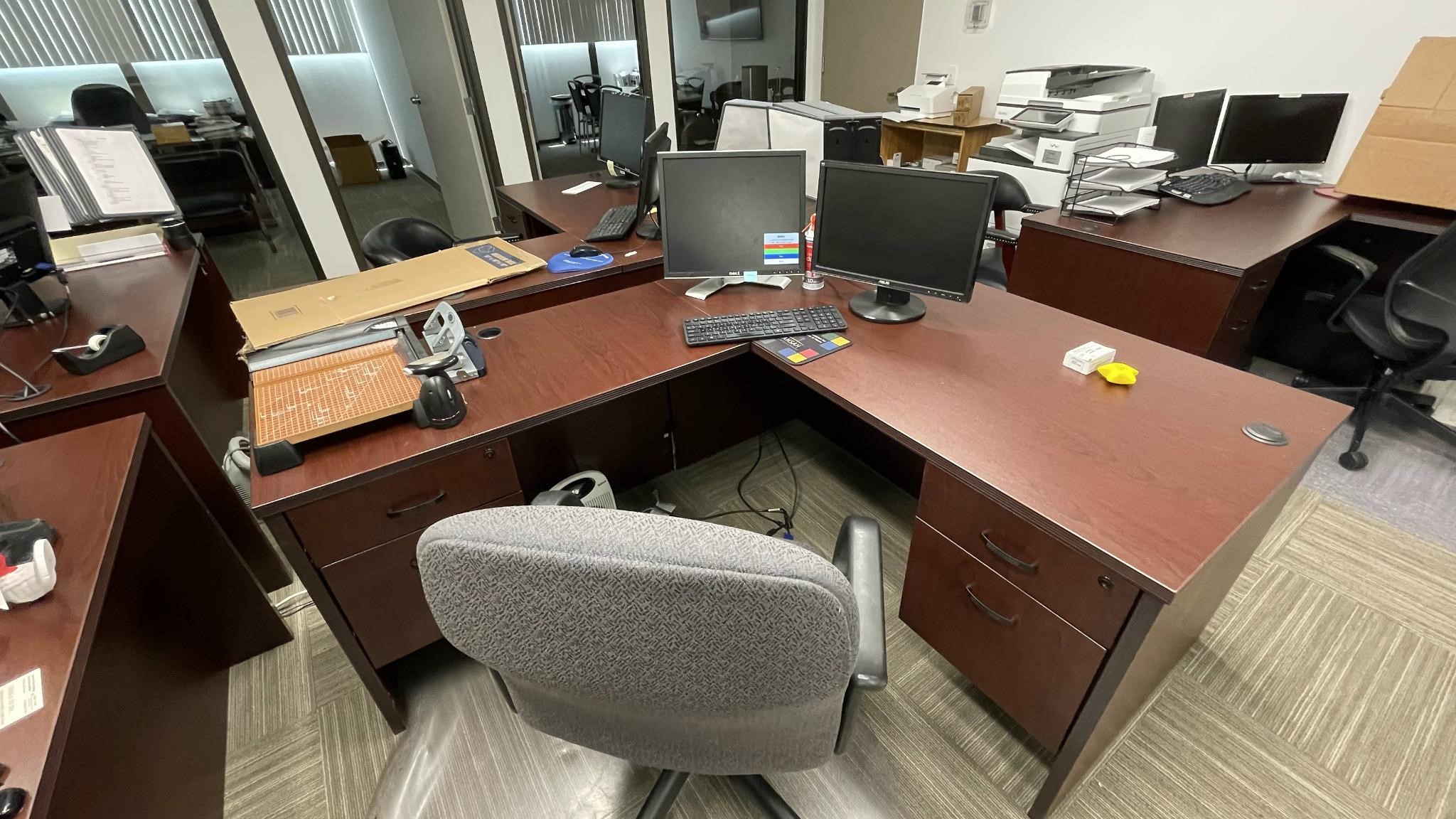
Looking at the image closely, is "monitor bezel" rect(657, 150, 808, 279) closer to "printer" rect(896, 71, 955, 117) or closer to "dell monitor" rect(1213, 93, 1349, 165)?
"dell monitor" rect(1213, 93, 1349, 165)

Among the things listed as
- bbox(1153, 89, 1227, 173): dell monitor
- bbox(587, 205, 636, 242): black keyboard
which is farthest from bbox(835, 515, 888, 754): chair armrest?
bbox(1153, 89, 1227, 173): dell monitor

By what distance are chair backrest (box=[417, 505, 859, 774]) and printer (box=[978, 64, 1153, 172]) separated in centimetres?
292

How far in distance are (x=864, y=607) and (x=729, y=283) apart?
3.85ft

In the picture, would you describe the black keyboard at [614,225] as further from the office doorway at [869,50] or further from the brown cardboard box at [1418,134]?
the office doorway at [869,50]

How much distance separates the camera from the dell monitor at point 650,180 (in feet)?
6.70

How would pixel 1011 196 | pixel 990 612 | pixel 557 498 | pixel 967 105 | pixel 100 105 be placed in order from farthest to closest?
pixel 967 105
pixel 100 105
pixel 1011 196
pixel 557 498
pixel 990 612

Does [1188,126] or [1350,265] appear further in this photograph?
[1188,126]

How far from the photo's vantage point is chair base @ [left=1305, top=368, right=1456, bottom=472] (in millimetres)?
2188

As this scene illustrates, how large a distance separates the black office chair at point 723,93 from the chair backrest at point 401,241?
355 cm

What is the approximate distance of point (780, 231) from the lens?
170 centimetres

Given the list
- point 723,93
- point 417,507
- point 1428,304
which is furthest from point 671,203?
point 723,93

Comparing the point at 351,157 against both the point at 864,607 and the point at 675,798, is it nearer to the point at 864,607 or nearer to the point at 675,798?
the point at 675,798

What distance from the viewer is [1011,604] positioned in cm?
112

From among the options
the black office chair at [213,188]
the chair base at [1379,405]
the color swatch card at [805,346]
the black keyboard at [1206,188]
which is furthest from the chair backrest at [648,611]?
the black office chair at [213,188]
